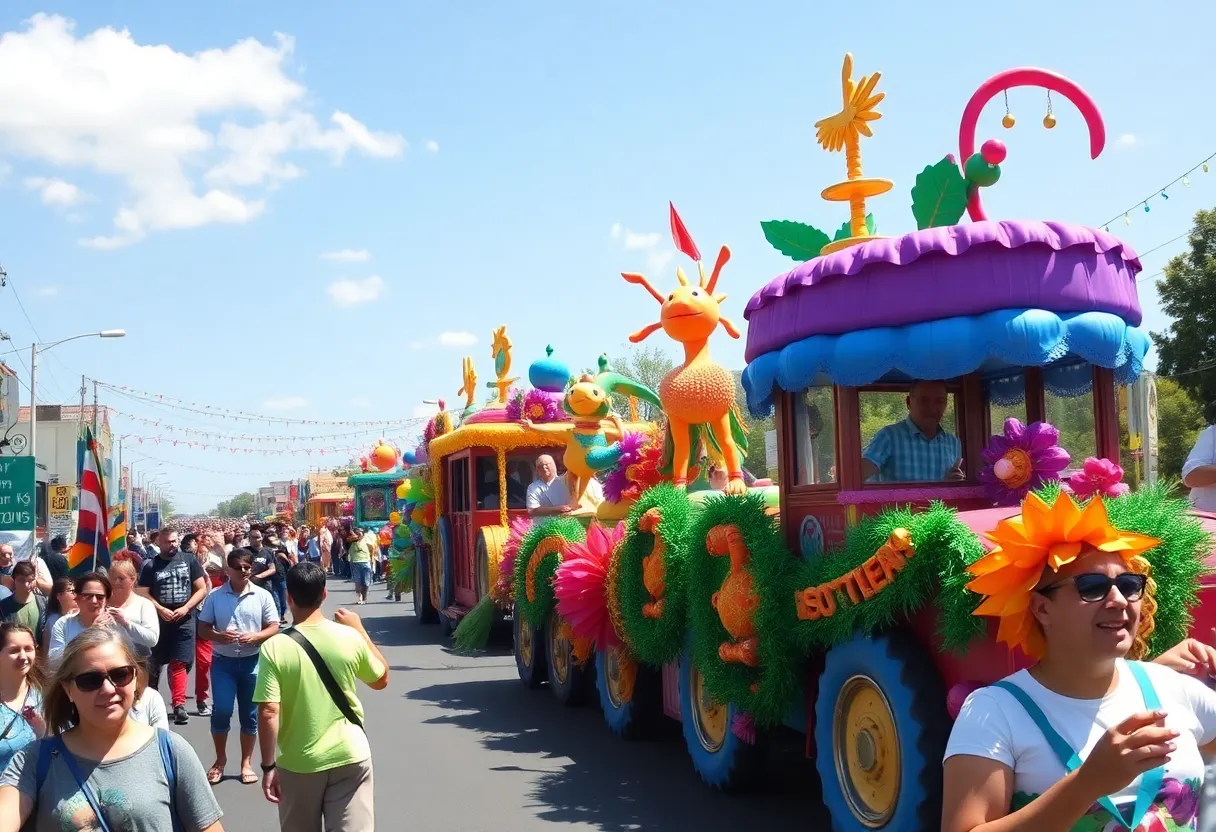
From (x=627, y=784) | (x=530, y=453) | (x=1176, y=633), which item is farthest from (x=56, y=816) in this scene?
(x=530, y=453)

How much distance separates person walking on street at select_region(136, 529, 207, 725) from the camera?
31.7ft

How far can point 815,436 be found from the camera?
6.05 meters

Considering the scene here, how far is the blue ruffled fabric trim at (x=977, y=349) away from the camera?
5121 mm

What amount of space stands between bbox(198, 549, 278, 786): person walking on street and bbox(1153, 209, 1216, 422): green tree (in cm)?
2364

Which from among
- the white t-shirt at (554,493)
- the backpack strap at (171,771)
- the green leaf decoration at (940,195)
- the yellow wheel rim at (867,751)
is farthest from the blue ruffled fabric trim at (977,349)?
the white t-shirt at (554,493)

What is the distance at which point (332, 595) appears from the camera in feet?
92.0

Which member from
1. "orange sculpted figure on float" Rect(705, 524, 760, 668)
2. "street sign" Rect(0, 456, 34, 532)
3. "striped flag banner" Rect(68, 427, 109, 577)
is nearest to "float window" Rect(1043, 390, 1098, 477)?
"orange sculpted figure on float" Rect(705, 524, 760, 668)

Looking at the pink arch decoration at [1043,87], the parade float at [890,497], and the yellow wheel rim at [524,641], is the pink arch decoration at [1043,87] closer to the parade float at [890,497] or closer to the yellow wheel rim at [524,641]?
the parade float at [890,497]

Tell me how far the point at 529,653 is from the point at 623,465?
2541 millimetres

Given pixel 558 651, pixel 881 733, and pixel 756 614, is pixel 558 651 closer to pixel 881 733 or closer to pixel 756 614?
pixel 756 614

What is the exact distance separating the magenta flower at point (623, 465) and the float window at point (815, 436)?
10.6 ft

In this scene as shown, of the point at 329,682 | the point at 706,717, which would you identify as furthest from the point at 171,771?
the point at 706,717

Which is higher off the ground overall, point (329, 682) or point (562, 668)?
point (329, 682)

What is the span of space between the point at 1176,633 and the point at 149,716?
388 centimetres
